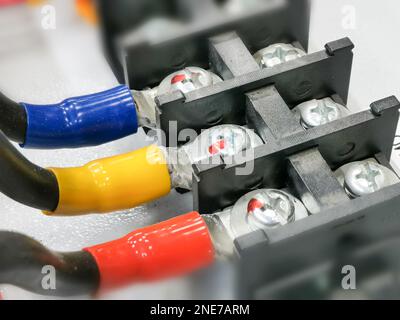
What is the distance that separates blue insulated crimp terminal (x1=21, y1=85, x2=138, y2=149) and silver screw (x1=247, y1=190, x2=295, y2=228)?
22cm

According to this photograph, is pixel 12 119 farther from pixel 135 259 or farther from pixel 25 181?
pixel 135 259

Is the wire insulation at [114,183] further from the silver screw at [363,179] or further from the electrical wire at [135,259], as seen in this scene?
the silver screw at [363,179]

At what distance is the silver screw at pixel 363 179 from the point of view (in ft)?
3.70

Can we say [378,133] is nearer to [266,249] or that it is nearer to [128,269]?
[266,249]

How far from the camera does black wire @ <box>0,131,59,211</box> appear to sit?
3.35 ft

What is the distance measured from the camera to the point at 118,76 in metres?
1.41

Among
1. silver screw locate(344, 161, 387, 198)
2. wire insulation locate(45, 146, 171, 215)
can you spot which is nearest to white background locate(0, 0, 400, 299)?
wire insulation locate(45, 146, 171, 215)

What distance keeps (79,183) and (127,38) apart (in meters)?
0.34

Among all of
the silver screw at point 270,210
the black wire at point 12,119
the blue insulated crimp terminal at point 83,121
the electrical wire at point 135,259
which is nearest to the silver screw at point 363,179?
the silver screw at point 270,210

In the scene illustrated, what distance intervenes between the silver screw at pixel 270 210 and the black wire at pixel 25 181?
253mm

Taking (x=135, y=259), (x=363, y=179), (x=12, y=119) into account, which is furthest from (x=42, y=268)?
(x=363, y=179)

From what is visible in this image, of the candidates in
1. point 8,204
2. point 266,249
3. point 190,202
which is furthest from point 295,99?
point 8,204

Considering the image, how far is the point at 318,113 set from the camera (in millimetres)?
1212

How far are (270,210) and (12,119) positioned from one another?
0.36m
